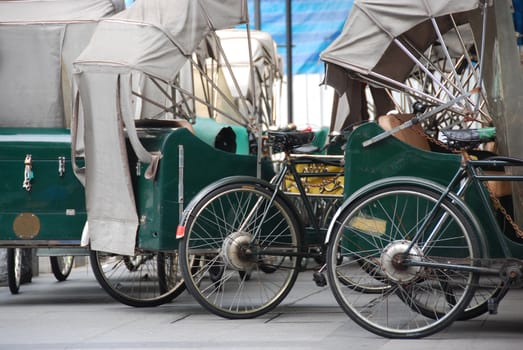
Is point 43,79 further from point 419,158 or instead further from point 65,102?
point 419,158

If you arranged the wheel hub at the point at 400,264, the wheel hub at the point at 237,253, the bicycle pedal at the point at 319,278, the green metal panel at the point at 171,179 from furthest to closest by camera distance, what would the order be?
the green metal panel at the point at 171,179
the wheel hub at the point at 237,253
the bicycle pedal at the point at 319,278
the wheel hub at the point at 400,264

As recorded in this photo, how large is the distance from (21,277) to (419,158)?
6.04 meters

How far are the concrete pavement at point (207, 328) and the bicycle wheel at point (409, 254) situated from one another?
0.62ft

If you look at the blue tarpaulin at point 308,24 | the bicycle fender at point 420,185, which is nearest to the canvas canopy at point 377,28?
the bicycle fender at point 420,185

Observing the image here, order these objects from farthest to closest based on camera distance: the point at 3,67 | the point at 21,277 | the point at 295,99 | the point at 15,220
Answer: the point at 295,99, the point at 21,277, the point at 3,67, the point at 15,220

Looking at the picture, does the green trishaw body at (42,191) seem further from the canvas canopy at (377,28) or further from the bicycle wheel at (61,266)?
the bicycle wheel at (61,266)

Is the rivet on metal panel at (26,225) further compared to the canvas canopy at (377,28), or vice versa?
the rivet on metal panel at (26,225)

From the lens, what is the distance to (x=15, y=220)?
9031 millimetres

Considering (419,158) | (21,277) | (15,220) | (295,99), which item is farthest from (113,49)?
(295,99)

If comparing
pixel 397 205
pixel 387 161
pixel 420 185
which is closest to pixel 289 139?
pixel 387 161

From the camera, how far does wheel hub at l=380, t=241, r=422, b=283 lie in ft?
21.5

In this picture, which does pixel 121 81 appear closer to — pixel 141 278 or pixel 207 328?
pixel 141 278

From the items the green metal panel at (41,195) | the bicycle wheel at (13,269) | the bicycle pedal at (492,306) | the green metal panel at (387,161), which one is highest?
the green metal panel at (387,161)

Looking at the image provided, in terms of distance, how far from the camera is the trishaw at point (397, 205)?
258 inches
